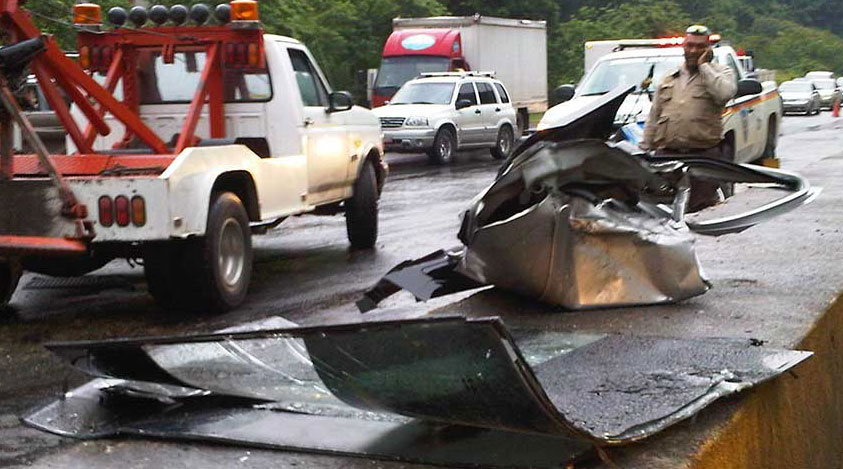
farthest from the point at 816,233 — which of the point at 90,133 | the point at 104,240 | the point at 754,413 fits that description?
the point at 90,133

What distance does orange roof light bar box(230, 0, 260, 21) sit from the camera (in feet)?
33.4

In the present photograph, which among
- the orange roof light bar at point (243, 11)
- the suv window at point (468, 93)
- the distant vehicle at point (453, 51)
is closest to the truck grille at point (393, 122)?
the suv window at point (468, 93)

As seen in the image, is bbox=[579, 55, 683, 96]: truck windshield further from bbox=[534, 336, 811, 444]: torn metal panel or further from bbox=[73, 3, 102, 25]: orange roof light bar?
bbox=[534, 336, 811, 444]: torn metal panel

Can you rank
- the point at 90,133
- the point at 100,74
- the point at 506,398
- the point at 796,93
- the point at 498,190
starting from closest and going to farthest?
1. the point at 506,398
2. the point at 498,190
3. the point at 90,133
4. the point at 100,74
5. the point at 796,93

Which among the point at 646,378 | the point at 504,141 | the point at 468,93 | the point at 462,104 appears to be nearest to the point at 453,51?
the point at 504,141

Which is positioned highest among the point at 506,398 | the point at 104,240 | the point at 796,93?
the point at 506,398

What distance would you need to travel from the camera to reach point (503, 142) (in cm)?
2872

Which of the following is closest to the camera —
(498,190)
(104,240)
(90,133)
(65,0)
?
(498,190)

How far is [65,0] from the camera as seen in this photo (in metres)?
20.3

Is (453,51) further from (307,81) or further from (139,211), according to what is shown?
(139,211)

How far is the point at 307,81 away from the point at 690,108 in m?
3.72

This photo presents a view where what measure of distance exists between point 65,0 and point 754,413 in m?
18.4

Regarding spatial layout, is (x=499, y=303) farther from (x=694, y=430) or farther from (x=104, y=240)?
(x=104, y=240)

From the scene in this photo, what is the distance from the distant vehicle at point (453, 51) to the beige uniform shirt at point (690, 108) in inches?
853
